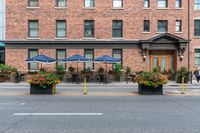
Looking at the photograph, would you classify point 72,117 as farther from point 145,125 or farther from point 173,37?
point 173,37

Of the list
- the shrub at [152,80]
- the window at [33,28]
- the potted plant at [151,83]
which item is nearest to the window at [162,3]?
the window at [33,28]

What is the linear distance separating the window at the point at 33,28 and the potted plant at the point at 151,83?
17966 millimetres

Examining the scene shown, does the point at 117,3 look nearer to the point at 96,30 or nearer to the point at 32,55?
the point at 96,30

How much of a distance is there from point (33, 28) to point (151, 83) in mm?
19082

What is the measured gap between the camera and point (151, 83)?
57.0 ft

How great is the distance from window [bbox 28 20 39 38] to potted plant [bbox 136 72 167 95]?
18.0 meters

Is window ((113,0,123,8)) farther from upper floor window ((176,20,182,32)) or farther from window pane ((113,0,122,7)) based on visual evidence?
upper floor window ((176,20,182,32))

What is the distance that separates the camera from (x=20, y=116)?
9.90 m

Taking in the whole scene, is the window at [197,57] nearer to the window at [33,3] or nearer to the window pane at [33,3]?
the window at [33,3]

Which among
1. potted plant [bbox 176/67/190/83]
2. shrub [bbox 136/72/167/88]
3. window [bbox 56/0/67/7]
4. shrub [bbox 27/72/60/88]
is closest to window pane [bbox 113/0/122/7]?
window [bbox 56/0/67/7]

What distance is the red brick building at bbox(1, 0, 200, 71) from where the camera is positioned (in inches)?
1267

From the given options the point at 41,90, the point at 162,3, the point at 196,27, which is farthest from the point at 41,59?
the point at 196,27

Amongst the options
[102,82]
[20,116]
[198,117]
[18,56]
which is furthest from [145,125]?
[18,56]

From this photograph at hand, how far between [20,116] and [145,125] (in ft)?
13.9
